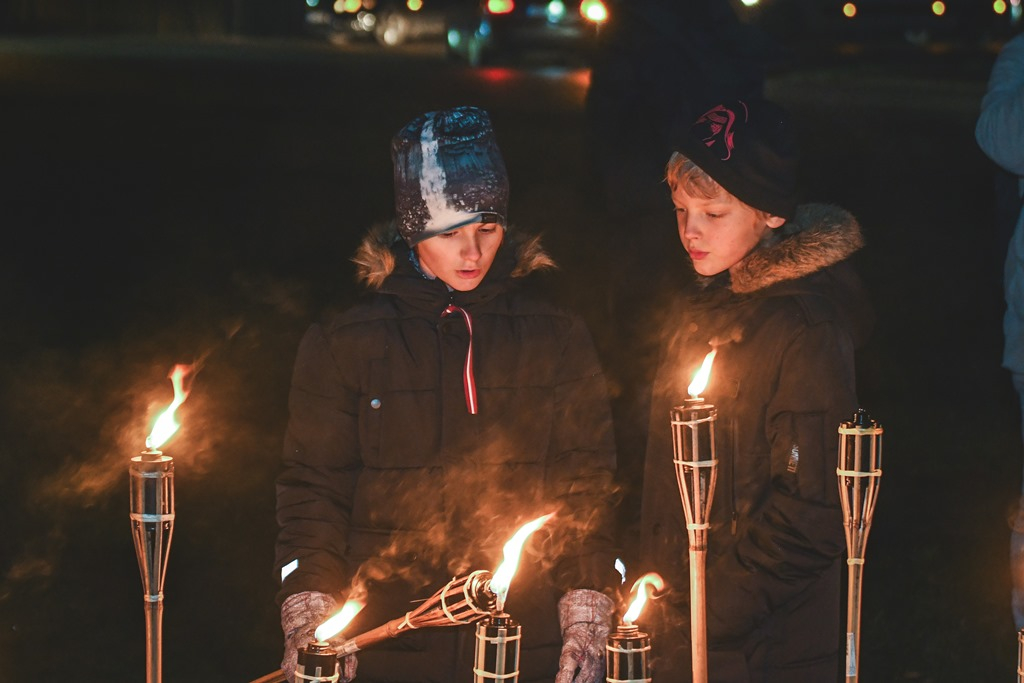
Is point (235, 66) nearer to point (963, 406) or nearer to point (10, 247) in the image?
point (10, 247)

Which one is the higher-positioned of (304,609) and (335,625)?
(335,625)

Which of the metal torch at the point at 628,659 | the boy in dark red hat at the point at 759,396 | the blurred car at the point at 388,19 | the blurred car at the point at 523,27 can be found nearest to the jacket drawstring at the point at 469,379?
the boy in dark red hat at the point at 759,396

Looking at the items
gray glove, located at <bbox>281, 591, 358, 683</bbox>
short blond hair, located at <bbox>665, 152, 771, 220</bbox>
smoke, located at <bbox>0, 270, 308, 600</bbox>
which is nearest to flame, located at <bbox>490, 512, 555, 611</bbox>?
Result: gray glove, located at <bbox>281, 591, 358, 683</bbox>

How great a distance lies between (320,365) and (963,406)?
5922mm

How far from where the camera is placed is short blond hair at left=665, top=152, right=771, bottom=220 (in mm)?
3520

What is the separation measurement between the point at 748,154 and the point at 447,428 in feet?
2.93

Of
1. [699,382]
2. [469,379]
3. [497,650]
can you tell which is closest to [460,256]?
[469,379]

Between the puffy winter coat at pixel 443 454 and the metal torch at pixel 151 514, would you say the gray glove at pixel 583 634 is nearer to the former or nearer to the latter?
the puffy winter coat at pixel 443 454

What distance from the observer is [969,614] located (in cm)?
571

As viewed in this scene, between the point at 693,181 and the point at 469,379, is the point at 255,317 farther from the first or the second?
the point at 469,379

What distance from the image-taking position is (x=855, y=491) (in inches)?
87.2

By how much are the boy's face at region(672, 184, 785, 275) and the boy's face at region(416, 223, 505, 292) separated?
17.9 inches

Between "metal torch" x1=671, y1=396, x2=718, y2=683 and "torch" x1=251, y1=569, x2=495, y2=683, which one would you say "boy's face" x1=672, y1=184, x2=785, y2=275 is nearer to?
"metal torch" x1=671, y1=396, x2=718, y2=683

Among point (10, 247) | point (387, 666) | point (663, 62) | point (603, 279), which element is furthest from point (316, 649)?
point (10, 247)
